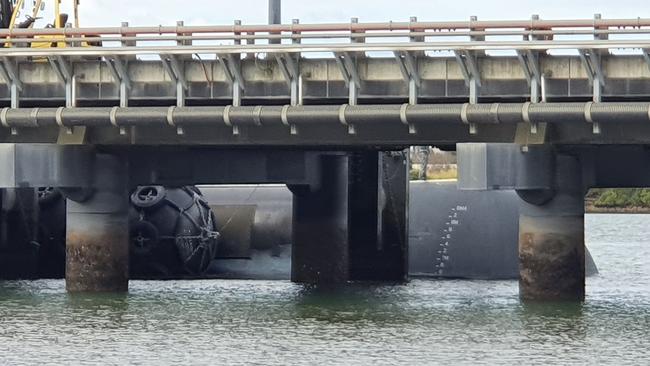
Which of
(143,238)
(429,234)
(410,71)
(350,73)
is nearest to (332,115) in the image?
(350,73)

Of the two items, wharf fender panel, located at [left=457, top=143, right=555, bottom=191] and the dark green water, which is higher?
wharf fender panel, located at [left=457, top=143, right=555, bottom=191]

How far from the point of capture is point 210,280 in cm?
6869

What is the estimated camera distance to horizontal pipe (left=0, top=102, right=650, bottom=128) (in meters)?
50.0

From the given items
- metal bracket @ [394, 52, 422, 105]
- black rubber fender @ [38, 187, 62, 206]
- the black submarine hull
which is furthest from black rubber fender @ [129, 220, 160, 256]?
metal bracket @ [394, 52, 422, 105]

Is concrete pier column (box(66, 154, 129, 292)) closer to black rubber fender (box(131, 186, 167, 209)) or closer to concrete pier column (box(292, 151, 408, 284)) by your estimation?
concrete pier column (box(292, 151, 408, 284))

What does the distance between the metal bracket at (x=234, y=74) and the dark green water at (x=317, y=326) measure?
21.0 feet

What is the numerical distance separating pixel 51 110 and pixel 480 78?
13420mm

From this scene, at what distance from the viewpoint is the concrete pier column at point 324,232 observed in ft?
221

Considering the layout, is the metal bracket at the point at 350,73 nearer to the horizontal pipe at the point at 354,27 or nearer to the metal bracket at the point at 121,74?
the horizontal pipe at the point at 354,27

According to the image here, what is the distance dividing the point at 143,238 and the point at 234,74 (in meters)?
16.1

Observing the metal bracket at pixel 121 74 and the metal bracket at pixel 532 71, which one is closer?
the metal bracket at pixel 532 71

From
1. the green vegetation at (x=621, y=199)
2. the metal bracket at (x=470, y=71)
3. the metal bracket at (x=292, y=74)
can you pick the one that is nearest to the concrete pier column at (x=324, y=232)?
the metal bracket at (x=292, y=74)

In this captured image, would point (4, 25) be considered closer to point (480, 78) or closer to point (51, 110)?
point (51, 110)

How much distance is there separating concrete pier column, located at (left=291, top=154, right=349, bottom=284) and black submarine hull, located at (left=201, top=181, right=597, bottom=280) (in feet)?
10.3
